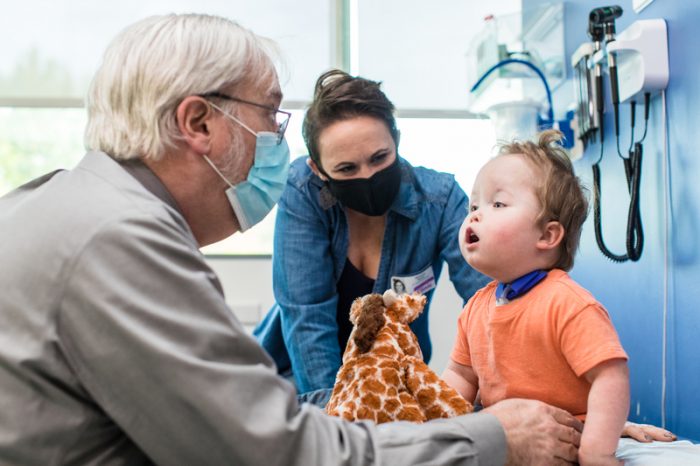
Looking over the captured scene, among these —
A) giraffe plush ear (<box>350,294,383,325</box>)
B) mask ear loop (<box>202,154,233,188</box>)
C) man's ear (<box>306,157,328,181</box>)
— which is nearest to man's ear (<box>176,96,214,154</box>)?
mask ear loop (<box>202,154,233,188</box>)

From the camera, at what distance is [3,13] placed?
3.68 m

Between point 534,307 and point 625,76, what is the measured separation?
1.09 meters

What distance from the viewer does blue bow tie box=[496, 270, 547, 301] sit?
1407 mm

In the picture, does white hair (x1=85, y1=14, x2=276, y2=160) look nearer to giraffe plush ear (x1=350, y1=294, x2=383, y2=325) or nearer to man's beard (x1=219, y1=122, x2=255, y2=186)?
man's beard (x1=219, y1=122, x2=255, y2=186)

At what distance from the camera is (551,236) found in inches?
56.8

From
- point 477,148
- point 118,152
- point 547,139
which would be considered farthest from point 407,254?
point 477,148

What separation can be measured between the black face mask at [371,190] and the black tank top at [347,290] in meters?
0.19

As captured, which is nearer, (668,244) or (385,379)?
(385,379)

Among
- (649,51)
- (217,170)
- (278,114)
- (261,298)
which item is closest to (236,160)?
(217,170)

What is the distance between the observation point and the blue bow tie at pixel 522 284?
141 cm

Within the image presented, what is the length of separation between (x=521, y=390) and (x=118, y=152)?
820 mm

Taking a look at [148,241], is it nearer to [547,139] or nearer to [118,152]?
[118,152]

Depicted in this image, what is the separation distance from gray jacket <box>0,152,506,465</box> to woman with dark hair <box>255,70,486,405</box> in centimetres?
114

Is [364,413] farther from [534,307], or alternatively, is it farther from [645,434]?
[645,434]
